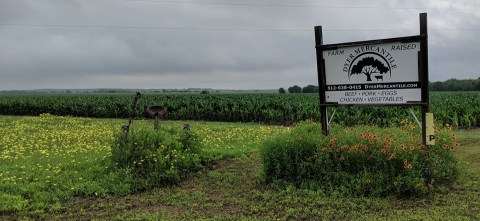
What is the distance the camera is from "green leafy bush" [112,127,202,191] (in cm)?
726

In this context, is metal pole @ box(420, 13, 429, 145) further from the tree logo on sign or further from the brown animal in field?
the brown animal in field

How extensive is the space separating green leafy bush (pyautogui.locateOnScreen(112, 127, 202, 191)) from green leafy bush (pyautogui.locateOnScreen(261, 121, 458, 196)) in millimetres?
1473

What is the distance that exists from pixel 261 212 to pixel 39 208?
2910mm

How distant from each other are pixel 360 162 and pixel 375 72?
1377 millimetres

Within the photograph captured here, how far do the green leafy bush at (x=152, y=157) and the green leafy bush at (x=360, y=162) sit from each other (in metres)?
1.47

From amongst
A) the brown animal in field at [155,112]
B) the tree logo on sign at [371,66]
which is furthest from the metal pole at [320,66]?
the brown animal in field at [155,112]

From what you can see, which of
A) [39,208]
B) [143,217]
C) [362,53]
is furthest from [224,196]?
[362,53]

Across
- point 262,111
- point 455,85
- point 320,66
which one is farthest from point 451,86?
point 320,66

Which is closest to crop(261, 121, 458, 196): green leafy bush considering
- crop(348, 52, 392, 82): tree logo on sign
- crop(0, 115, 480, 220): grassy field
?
crop(0, 115, 480, 220): grassy field

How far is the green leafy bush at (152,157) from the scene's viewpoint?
23.8ft

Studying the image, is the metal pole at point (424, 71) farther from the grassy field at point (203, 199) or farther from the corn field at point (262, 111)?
the corn field at point (262, 111)

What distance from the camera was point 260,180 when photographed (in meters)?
7.30

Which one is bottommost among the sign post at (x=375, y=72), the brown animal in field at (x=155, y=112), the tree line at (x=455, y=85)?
the tree line at (x=455, y=85)

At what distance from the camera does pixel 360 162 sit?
21.4 feet
